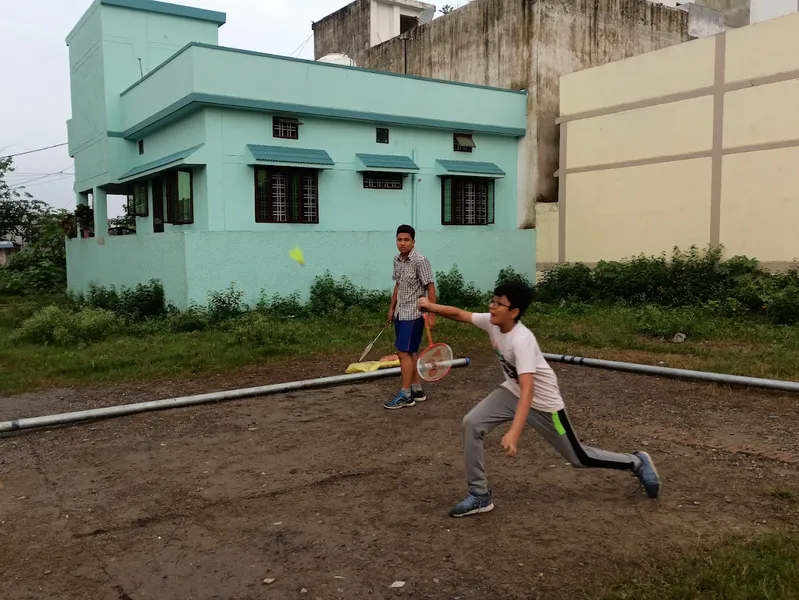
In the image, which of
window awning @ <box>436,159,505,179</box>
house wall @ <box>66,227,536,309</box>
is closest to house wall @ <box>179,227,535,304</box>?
house wall @ <box>66,227,536,309</box>

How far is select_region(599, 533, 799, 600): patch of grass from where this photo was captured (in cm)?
314

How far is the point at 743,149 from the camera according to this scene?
14391 millimetres

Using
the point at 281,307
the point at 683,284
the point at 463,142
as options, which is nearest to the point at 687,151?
the point at 683,284

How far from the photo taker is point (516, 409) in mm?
4105

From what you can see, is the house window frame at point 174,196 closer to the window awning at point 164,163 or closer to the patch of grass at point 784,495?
the window awning at point 164,163

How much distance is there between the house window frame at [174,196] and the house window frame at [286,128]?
2.04 metres

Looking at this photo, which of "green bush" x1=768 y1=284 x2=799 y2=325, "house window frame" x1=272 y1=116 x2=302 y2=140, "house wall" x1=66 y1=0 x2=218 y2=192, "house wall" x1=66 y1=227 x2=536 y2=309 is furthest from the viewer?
"house wall" x1=66 y1=0 x2=218 y2=192

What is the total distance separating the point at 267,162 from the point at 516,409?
440 inches

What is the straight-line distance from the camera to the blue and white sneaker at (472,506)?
4.20 meters

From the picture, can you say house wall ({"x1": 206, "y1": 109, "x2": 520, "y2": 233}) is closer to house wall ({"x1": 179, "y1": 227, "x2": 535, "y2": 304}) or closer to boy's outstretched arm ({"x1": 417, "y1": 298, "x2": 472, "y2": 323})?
house wall ({"x1": 179, "y1": 227, "x2": 535, "y2": 304})

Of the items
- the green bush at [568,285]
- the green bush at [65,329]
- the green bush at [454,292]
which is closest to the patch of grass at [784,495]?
the green bush at [65,329]

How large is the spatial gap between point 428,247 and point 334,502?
12.0 m

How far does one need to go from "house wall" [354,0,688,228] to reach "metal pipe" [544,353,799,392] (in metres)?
9.81

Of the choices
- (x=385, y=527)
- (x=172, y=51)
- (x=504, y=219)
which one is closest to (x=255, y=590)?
(x=385, y=527)
